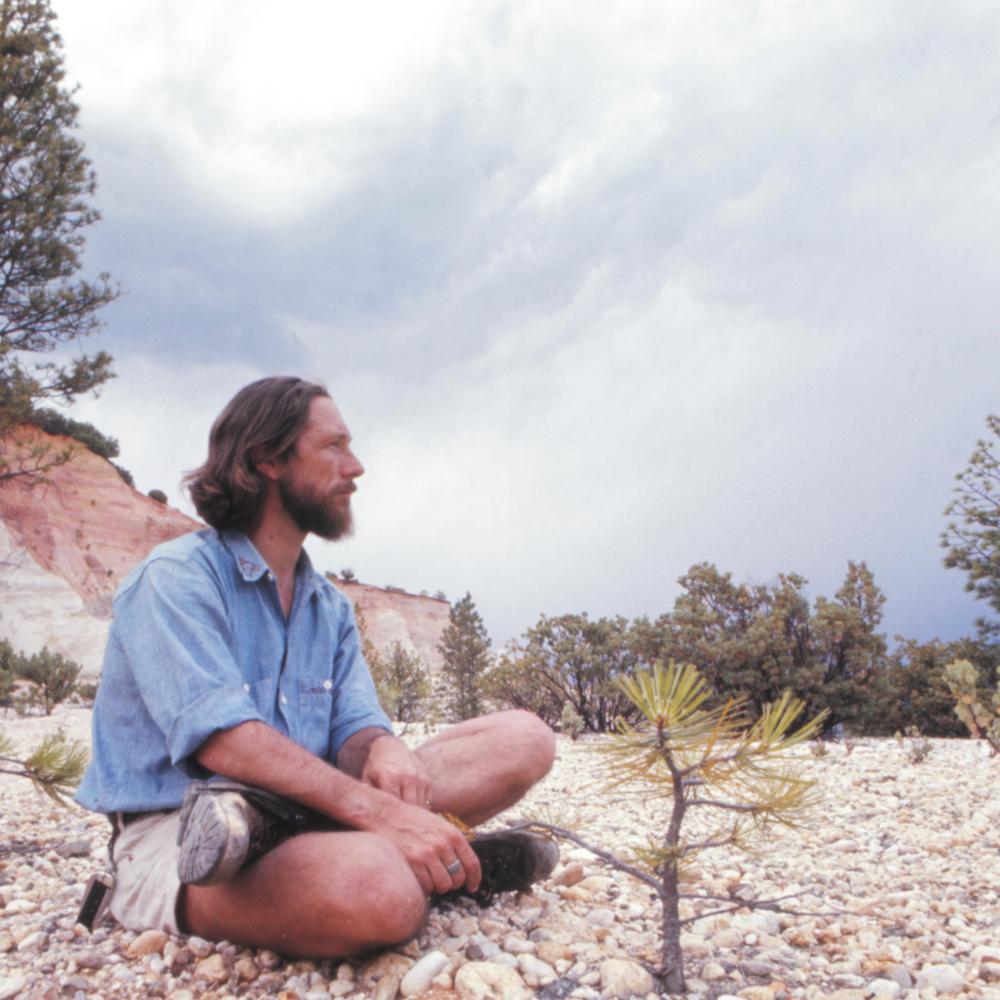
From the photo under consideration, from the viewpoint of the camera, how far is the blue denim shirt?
2.03m

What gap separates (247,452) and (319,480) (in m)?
0.24

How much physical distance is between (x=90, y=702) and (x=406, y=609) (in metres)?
20.4

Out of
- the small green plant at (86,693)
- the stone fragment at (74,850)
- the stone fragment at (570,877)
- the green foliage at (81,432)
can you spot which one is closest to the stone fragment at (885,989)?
the stone fragment at (570,877)

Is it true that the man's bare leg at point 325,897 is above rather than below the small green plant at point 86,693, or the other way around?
above

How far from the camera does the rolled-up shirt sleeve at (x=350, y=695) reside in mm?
2670

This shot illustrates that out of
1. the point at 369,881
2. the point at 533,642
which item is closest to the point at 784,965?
the point at 369,881

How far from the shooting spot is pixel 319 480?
8.45 ft

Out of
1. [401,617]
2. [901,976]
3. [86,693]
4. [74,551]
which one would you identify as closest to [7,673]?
[86,693]

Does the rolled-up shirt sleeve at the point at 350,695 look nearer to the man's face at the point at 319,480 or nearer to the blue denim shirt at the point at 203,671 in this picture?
the blue denim shirt at the point at 203,671

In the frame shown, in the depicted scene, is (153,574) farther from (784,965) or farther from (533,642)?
(533,642)

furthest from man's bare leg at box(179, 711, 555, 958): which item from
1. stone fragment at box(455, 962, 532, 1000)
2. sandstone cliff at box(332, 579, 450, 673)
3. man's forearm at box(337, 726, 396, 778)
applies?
sandstone cliff at box(332, 579, 450, 673)

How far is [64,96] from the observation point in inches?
585

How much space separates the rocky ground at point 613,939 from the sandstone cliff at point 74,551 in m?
13.5

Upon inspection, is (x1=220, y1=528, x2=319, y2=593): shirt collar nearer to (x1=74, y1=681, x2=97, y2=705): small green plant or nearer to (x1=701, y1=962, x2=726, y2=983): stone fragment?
(x1=701, y1=962, x2=726, y2=983): stone fragment
